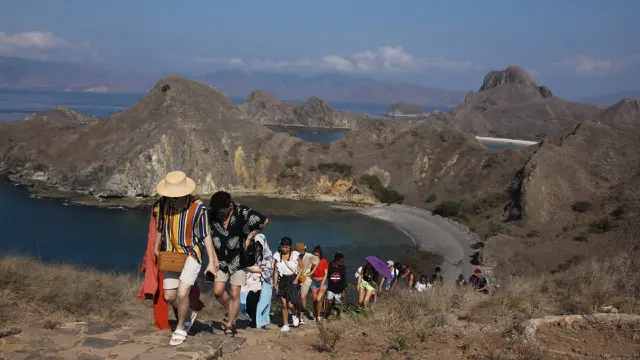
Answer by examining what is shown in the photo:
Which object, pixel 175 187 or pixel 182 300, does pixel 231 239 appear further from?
pixel 175 187

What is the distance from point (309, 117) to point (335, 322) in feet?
531

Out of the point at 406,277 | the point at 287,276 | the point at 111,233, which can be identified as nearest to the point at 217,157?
the point at 111,233

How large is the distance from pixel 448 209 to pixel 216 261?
4275 cm

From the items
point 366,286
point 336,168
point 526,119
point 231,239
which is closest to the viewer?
point 231,239

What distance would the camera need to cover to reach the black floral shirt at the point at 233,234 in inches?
240

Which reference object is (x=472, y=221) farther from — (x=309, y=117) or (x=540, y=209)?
(x=309, y=117)

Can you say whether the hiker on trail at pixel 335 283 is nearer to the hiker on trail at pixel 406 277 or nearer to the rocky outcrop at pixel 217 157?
the hiker on trail at pixel 406 277

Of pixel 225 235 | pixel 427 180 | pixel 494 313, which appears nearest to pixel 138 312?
pixel 225 235

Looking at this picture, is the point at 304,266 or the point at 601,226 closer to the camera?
the point at 304,266

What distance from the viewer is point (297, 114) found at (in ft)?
557

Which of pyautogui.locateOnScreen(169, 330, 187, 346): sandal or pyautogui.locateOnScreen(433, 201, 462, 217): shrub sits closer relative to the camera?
pyautogui.locateOnScreen(169, 330, 187, 346): sandal

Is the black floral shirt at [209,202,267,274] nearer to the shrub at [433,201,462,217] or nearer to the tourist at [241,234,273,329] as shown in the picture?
the tourist at [241,234,273,329]

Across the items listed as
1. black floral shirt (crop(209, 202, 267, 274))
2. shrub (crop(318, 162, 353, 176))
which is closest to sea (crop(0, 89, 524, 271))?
shrub (crop(318, 162, 353, 176))

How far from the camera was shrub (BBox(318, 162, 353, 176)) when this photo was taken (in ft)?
182
